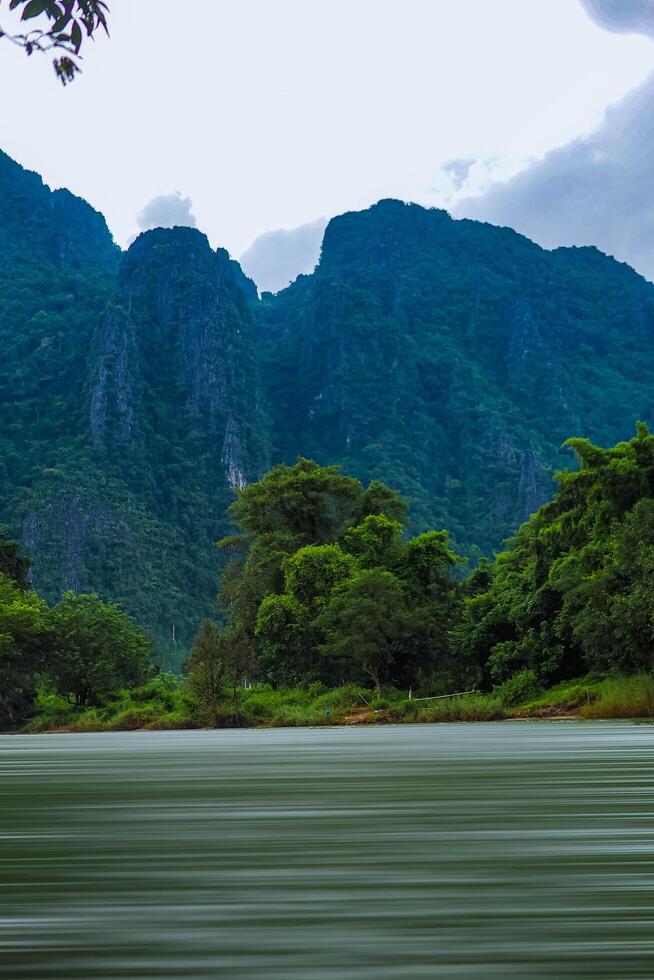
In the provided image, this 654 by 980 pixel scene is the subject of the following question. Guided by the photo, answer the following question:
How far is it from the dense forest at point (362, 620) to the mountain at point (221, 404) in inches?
2329

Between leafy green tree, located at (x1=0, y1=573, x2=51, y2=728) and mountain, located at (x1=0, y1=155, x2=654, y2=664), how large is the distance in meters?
60.1

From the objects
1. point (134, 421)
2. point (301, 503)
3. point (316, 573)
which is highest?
point (134, 421)

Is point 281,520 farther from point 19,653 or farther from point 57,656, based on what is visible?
point 19,653

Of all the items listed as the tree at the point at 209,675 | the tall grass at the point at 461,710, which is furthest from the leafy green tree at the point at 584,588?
the tree at the point at 209,675

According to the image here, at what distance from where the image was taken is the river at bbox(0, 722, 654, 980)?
235 cm

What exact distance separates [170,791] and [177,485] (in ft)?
461

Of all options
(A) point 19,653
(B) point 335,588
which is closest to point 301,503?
(B) point 335,588

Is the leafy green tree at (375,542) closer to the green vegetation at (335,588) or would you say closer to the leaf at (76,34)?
the green vegetation at (335,588)

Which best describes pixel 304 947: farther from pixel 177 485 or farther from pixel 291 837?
pixel 177 485

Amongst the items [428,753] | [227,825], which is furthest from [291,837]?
[428,753]

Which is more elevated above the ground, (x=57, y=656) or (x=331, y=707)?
(x=57, y=656)

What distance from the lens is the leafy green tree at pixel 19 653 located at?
2173 inches

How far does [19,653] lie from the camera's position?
55688mm

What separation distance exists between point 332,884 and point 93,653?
56.7 meters
